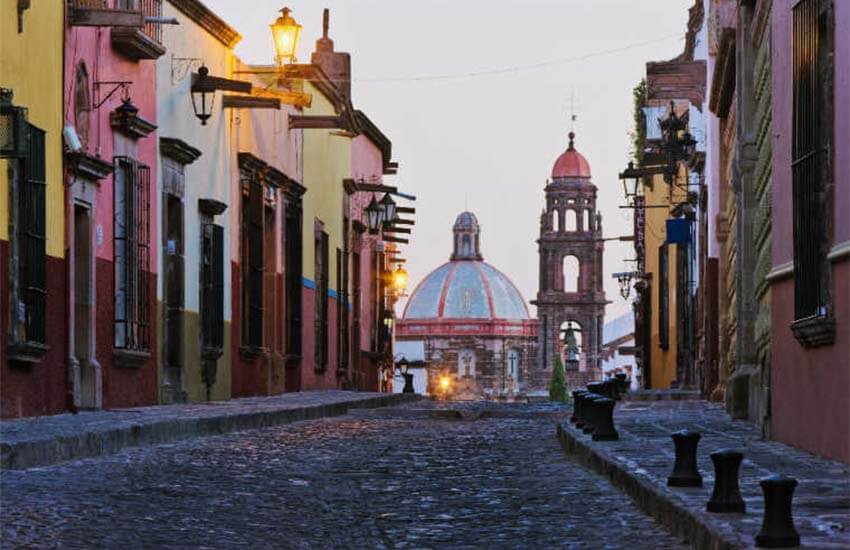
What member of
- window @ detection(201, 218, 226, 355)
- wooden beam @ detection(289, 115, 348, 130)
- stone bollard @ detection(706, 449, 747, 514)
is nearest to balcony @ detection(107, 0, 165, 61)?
window @ detection(201, 218, 226, 355)

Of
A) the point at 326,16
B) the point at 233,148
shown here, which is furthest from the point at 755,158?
the point at 326,16

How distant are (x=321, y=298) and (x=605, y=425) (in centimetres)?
2438

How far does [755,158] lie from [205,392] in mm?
9754

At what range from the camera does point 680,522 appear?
330 inches

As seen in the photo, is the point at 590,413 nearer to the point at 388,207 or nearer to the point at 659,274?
the point at 388,207

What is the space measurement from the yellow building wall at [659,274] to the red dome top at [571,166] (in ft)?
223

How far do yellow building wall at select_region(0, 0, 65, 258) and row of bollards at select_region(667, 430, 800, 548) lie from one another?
30.0 ft

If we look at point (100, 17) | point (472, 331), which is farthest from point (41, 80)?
point (472, 331)

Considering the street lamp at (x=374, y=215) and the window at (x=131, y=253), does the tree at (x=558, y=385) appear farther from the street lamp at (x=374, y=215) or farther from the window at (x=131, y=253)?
the window at (x=131, y=253)

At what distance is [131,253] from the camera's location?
22781 mm

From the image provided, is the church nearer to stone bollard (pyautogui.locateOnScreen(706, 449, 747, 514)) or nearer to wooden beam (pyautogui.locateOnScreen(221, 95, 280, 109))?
wooden beam (pyautogui.locateOnScreen(221, 95, 280, 109))

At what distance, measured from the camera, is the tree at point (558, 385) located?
126000mm

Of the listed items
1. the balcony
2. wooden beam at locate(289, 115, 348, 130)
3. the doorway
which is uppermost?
wooden beam at locate(289, 115, 348, 130)

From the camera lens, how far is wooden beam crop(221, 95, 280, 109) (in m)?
29.0
